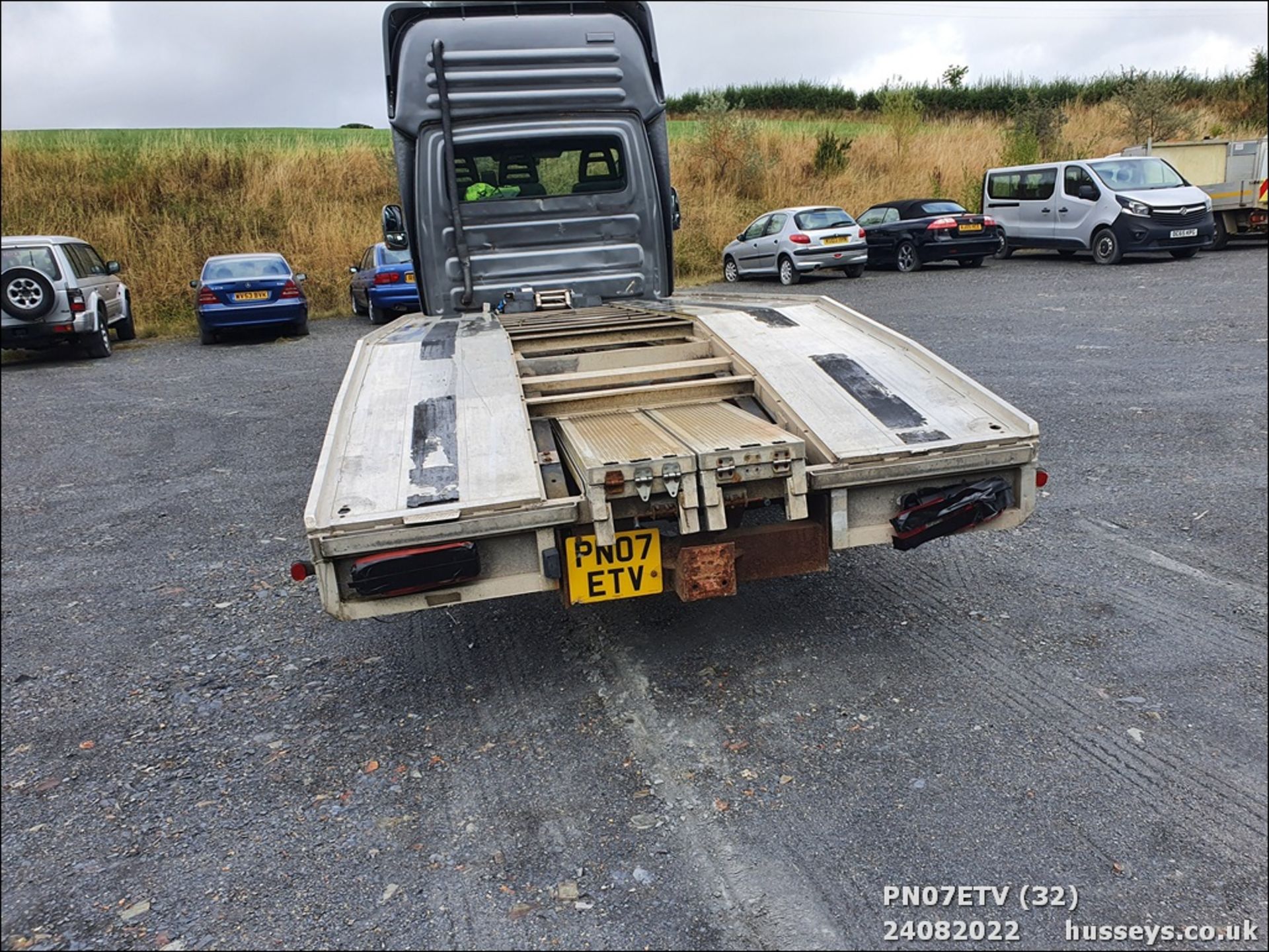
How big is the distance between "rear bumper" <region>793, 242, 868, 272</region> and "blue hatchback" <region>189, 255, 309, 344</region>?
8.83 metres

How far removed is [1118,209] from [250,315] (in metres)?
13.5

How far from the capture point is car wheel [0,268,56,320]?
2.56 m

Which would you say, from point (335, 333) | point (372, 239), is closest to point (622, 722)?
point (335, 333)

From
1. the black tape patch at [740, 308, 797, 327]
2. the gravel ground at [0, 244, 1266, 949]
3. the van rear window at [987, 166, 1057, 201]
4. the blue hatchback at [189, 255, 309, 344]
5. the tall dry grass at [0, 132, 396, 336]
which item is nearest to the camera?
the gravel ground at [0, 244, 1266, 949]

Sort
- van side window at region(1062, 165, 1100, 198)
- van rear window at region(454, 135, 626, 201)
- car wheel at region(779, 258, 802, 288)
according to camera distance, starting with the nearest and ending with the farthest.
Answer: van rear window at region(454, 135, 626, 201) → van side window at region(1062, 165, 1100, 198) → car wheel at region(779, 258, 802, 288)

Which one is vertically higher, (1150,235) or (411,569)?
(1150,235)

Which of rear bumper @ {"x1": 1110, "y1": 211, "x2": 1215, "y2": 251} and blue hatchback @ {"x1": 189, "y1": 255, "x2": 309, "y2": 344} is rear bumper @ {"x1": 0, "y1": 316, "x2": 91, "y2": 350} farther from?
rear bumper @ {"x1": 1110, "y1": 211, "x2": 1215, "y2": 251}

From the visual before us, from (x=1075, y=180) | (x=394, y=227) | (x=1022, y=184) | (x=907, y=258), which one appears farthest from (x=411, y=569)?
→ (x=1022, y=184)

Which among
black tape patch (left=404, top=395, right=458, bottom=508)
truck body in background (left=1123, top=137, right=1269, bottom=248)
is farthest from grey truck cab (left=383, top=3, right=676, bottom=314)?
truck body in background (left=1123, top=137, right=1269, bottom=248)

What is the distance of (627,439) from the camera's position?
341 centimetres

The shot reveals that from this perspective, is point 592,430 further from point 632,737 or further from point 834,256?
point 834,256

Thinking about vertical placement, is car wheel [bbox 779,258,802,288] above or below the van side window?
below

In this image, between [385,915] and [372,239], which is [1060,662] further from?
[372,239]

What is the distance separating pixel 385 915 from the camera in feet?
7.80
